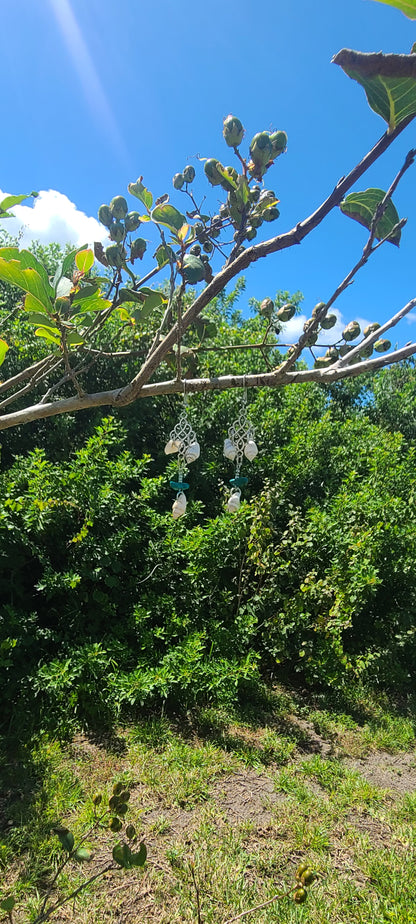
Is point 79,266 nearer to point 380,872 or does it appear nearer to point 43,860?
point 43,860

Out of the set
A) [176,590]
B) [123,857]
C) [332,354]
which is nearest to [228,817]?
[176,590]

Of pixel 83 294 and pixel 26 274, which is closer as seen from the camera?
pixel 26 274

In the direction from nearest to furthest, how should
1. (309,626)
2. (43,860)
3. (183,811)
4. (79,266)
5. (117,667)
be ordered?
(79,266) → (43,860) → (183,811) → (117,667) → (309,626)

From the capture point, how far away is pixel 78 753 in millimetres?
2885

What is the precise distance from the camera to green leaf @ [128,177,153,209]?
1.19m

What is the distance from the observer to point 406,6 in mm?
715

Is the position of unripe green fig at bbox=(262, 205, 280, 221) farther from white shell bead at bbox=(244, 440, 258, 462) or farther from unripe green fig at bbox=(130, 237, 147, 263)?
white shell bead at bbox=(244, 440, 258, 462)

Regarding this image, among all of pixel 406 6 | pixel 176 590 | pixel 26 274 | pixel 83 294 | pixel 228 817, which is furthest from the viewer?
pixel 176 590

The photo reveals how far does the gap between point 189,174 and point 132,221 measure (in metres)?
0.24

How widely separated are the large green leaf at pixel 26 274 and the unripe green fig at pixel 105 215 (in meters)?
0.28

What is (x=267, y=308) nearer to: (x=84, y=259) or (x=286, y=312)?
(x=286, y=312)

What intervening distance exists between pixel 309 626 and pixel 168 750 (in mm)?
1309

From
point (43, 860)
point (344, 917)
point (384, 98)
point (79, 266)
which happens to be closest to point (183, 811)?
point (43, 860)

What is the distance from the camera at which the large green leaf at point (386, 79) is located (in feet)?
2.53
